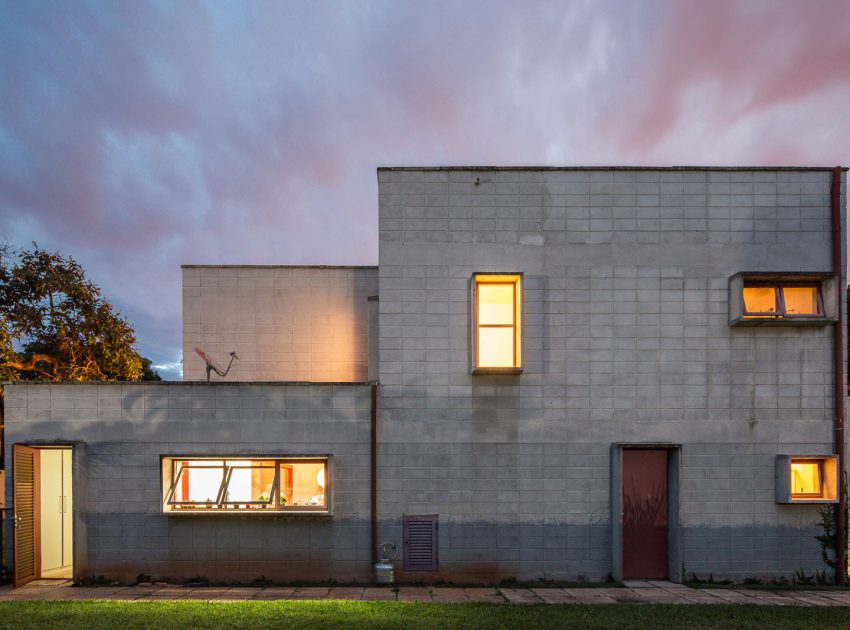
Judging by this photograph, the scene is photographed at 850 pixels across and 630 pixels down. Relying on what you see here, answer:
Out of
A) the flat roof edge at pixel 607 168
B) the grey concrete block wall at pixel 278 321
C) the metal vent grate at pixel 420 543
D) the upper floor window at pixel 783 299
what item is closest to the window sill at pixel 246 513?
the metal vent grate at pixel 420 543

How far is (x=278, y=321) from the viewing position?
1213 cm

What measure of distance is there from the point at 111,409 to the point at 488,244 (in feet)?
25.1

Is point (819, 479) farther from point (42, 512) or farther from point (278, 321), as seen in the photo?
point (42, 512)

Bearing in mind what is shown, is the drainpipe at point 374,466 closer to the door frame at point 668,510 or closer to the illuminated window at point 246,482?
the illuminated window at point 246,482

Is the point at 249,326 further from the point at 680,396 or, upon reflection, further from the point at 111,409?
the point at 680,396

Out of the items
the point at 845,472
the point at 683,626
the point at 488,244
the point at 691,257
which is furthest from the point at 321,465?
the point at 845,472

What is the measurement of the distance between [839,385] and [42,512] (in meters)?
15.5

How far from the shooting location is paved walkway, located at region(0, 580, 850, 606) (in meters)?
8.00

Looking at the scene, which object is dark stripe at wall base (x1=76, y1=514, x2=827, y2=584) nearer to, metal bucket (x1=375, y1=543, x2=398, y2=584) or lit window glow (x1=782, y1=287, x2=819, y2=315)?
metal bucket (x1=375, y1=543, x2=398, y2=584)

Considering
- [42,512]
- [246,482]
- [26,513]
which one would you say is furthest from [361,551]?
[42,512]

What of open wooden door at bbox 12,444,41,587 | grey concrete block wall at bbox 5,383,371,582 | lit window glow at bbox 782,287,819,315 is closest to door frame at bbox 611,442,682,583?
lit window glow at bbox 782,287,819,315

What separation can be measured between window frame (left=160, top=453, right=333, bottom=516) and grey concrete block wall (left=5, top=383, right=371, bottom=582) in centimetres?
10

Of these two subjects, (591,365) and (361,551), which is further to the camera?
(591,365)

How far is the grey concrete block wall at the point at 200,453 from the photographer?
901 cm
